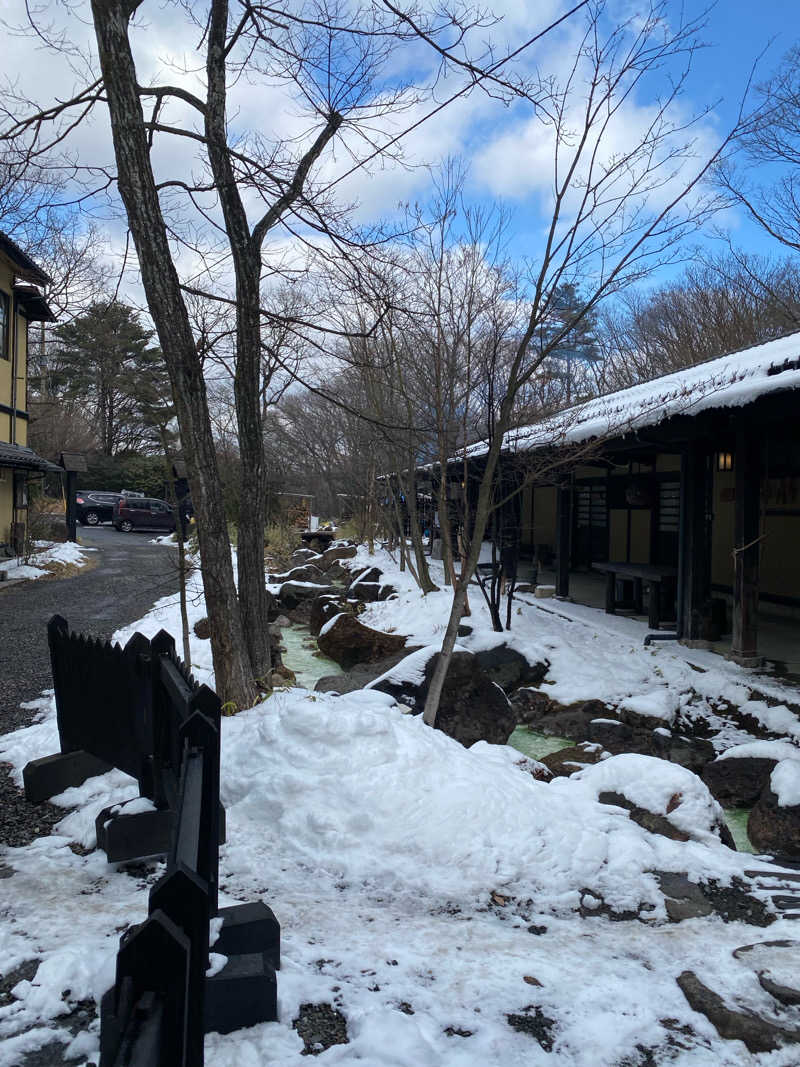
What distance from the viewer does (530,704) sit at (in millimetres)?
8219

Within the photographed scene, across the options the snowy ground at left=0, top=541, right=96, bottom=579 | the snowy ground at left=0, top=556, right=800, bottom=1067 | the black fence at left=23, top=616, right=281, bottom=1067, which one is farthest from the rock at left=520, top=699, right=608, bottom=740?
the snowy ground at left=0, top=541, right=96, bottom=579

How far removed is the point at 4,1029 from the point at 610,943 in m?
2.04

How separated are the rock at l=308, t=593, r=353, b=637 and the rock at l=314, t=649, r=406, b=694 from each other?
2777 millimetres

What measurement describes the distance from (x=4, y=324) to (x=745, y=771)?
61.9ft

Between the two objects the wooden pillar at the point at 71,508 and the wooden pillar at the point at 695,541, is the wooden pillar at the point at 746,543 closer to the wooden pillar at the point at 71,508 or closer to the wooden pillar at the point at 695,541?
the wooden pillar at the point at 695,541

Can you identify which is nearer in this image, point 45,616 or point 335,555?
point 45,616

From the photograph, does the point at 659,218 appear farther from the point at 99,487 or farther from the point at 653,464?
the point at 99,487

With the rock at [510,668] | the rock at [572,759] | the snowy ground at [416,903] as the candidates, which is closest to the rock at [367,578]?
the rock at [510,668]

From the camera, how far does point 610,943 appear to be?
2811 mm

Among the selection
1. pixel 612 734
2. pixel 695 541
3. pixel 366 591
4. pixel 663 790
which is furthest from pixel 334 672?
pixel 663 790

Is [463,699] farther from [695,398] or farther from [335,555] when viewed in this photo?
[335,555]

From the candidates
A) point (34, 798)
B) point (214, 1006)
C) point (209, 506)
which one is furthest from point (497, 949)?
point (209, 506)

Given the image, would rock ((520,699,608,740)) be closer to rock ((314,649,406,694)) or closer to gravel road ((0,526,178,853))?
rock ((314,649,406,694))

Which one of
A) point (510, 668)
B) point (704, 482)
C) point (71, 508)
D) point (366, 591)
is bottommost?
point (510, 668)
